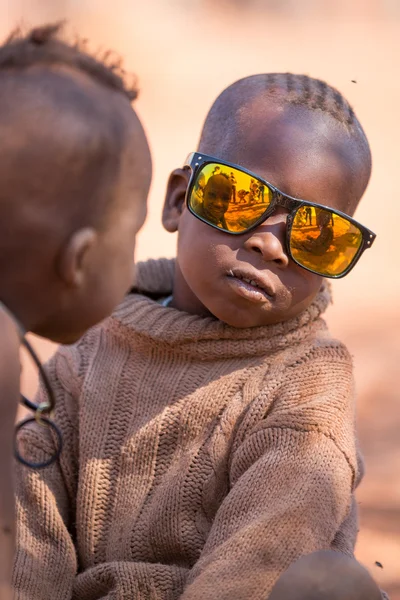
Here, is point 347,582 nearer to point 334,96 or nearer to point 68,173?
point 68,173

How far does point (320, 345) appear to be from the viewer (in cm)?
296

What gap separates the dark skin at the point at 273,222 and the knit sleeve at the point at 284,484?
7.9 inches

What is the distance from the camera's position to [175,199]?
10.6 feet

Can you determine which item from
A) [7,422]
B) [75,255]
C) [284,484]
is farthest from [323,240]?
[7,422]

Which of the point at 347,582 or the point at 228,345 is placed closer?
the point at 347,582

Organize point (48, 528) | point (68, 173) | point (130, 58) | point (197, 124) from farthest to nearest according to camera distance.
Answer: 1. point (130, 58)
2. point (197, 124)
3. point (48, 528)
4. point (68, 173)

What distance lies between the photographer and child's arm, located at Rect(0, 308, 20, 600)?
194 cm

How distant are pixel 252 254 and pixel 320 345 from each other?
0.32 meters

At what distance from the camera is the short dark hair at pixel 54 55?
2158 mm

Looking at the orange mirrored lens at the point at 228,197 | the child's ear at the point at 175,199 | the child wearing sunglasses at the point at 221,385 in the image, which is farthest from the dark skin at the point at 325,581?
the child's ear at the point at 175,199

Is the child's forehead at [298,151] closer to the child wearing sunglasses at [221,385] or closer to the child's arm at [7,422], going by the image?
the child wearing sunglasses at [221,385]

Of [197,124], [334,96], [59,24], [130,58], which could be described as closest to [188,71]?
[130,58]

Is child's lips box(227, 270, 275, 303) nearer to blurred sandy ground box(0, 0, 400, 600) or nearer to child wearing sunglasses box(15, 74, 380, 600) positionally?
child wearing sunglasses box(15, 74, 380, 600)

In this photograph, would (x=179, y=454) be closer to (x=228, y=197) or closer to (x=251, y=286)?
(x=251, y=286)
